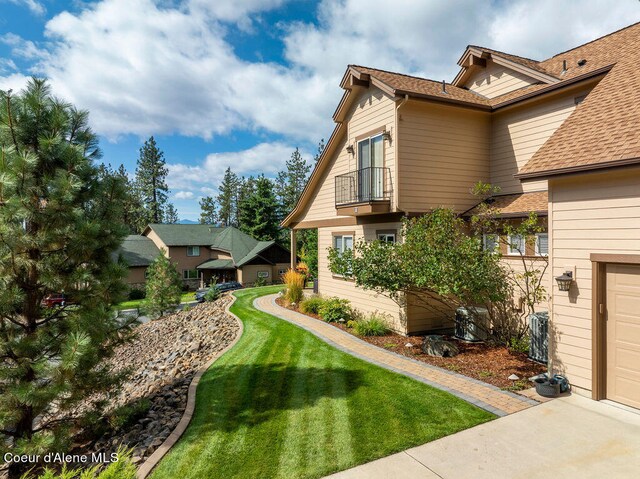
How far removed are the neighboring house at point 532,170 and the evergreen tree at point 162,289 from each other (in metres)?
8.98

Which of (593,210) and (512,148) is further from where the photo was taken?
(512,148)

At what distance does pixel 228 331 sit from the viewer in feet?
40.0

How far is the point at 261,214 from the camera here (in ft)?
143

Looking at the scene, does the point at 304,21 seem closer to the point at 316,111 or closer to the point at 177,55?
the point at 177,55

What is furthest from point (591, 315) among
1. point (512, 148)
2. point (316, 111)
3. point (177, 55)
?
point (316, 111)

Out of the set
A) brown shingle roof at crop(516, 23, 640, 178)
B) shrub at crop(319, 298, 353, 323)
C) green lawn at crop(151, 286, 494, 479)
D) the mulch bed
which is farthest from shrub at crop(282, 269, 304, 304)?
brown shingle roof at crop(516, 23, 640, 178)

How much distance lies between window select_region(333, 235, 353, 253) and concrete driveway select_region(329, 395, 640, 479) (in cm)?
855

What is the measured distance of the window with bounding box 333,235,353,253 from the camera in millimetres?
13430

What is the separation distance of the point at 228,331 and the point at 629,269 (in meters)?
11.0

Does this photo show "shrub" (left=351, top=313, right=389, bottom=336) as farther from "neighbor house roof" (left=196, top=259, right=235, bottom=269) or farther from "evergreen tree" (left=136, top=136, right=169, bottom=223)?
"evergreen tree" (left=136, top=136, right=169, bottom=223)

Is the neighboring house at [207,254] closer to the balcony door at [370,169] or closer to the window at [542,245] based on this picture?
the balcony door at [370,169]

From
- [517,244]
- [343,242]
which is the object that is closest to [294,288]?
[343,242]

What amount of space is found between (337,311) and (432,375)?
574 centimetres

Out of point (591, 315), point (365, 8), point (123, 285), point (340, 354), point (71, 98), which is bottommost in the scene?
point (340, 354)
